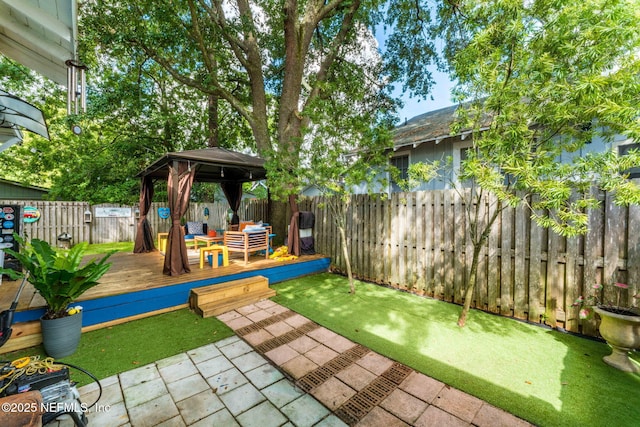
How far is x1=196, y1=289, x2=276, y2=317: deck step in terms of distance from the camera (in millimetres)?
3768

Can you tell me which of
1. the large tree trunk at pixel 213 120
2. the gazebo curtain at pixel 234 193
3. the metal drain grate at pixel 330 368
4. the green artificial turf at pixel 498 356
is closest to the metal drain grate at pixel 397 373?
the green artificial turf at pixel 498 356

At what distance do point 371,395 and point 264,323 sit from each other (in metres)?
1.83

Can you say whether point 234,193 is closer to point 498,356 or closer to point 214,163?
point 214,163

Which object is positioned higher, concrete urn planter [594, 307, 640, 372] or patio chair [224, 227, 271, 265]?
patio chair [224, 227, 271, 265]

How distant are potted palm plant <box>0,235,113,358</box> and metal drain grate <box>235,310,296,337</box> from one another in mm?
1791

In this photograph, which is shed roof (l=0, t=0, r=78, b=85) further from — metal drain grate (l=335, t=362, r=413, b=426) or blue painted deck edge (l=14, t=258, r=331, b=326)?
metal drain grate (l=335, t=362, r=413, b=426)

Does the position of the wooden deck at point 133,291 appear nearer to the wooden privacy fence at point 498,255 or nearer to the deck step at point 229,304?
the deck step at point 229,304

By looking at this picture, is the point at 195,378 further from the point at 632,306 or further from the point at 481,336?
the point at 632,306

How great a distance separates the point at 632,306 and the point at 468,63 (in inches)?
129

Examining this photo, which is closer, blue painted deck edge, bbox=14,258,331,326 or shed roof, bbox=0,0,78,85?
shed roof, bbox=0,0,78,85

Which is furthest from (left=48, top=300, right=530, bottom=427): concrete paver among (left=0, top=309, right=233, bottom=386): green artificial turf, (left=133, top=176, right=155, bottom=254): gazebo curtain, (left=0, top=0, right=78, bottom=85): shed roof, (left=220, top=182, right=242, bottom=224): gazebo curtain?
(left=220, top=182, right=242, bottom=224): gazebo curtain

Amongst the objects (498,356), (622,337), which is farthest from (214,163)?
(622,337)

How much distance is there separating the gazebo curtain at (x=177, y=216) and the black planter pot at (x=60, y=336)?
5.53 ft

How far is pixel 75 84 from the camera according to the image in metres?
3.08
